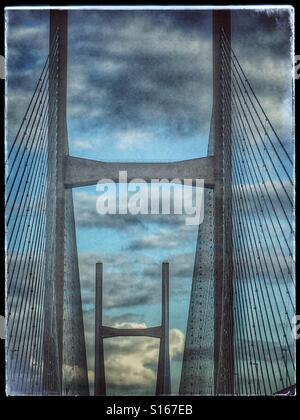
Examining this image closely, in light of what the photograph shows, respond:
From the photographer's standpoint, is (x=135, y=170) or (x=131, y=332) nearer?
(x=135, y=170)

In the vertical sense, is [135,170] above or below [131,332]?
above

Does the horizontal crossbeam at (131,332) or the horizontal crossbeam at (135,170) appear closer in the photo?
the horizontal crossbeam at (131,332)

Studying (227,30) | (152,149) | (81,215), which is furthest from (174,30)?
(81,215)

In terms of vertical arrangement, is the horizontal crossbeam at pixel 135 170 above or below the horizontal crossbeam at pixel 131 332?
above
